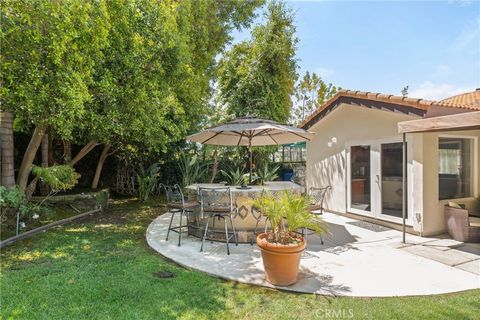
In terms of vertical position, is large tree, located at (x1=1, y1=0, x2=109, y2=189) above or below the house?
above

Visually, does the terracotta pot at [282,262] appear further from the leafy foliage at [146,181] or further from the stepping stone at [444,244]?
the leafy foliage at [146,181]

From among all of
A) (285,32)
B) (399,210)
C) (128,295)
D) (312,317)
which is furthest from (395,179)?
(285,32)

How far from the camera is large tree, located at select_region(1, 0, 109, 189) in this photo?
16.7ft

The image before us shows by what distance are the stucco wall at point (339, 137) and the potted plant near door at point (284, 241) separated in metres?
4.40

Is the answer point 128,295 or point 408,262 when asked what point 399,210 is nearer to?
point 408,262

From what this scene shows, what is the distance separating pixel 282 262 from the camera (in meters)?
3.96

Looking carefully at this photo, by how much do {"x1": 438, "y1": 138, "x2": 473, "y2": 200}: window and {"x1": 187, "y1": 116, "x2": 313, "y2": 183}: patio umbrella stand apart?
316 cm

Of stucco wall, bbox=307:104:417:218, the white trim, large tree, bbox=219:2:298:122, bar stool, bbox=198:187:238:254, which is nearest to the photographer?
bar stool, bbox=198:187:238:254

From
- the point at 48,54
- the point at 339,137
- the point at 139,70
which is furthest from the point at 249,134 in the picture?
the point at 48,54

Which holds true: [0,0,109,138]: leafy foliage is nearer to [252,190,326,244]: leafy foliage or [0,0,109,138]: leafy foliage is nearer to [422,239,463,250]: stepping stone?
[252,190,326,244]: leafy foliage

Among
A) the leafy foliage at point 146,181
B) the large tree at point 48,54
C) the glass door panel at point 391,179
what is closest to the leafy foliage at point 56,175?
the large tree at point 48,54

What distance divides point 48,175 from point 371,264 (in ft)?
24.1

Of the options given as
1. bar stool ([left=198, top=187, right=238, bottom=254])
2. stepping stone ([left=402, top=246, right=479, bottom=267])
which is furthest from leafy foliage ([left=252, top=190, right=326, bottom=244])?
stepping stone ([left=402, top=246, right=479, bottom=267])

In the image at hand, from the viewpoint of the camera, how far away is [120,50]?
253 inches
